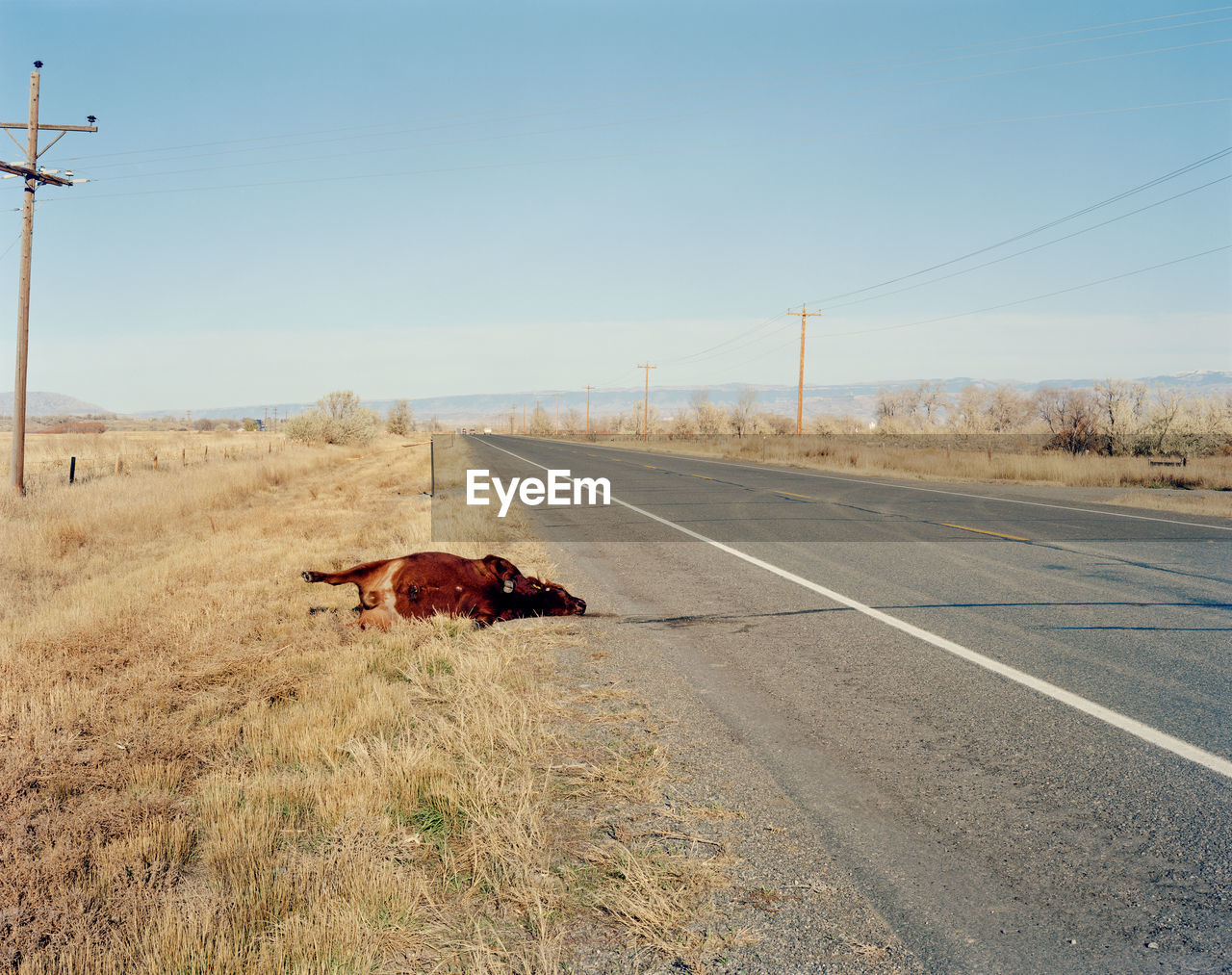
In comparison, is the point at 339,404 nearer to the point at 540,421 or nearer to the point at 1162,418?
the point at 1162,418

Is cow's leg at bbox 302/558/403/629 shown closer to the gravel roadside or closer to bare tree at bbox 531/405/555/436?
the gravel roadside

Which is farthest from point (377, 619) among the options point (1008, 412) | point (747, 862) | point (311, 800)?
point (1008, 412)

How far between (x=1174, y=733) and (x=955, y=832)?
1.87 m

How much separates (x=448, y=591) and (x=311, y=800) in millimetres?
3447

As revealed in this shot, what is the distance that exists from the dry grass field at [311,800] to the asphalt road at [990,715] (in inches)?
33.9

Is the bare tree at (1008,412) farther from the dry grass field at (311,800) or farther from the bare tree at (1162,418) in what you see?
the dry grass field at (311,800)

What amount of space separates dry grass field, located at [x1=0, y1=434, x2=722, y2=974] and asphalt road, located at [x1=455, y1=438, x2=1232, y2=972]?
86 centimetres

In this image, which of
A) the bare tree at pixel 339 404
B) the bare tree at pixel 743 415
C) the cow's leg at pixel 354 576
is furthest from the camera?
the bare tree at pixel 743 415

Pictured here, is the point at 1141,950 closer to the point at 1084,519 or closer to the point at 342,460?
the point at 1084,519

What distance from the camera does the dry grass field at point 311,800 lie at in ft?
8.44

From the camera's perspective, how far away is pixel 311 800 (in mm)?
3629

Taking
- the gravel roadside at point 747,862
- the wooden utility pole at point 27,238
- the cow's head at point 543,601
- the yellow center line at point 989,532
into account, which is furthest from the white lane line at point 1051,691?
the wooden utility pole at point 27,238

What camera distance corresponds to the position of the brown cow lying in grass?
6852 millimetres

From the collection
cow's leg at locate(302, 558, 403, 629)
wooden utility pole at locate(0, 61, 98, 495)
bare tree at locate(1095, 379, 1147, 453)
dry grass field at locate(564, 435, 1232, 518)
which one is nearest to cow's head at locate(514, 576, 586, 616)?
cow's leg at locate(302, 558, 403, 629)
